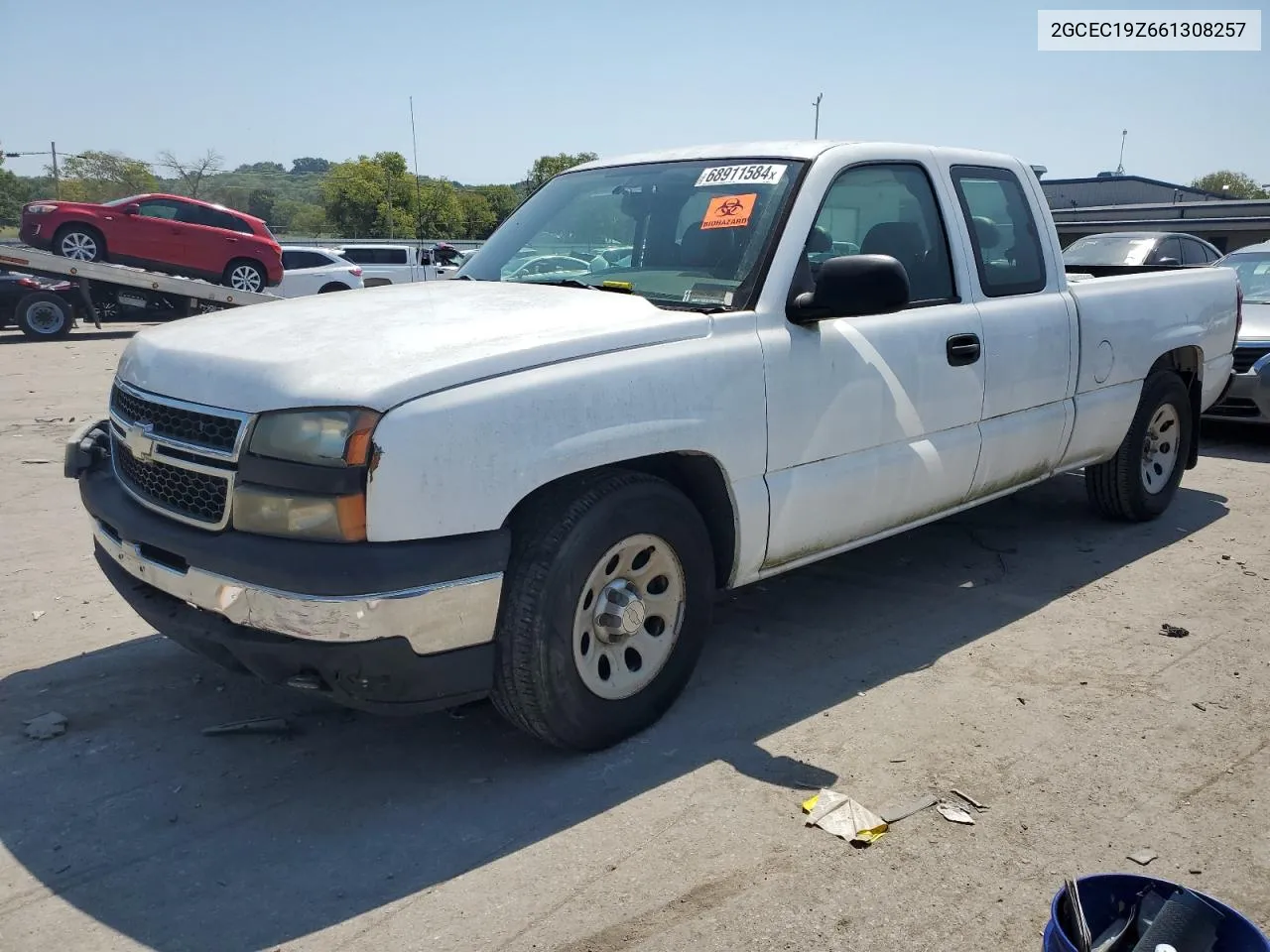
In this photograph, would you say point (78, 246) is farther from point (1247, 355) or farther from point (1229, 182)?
point (1229, 182)

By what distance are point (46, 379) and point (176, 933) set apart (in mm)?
11869

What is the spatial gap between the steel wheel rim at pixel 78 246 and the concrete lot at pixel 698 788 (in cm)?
1547

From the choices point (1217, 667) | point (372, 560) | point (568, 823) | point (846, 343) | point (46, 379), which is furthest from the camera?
point (46, 379)

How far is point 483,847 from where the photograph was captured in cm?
299

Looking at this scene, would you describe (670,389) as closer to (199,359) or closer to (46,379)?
(199,359)

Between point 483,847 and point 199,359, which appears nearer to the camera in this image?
point 483,847

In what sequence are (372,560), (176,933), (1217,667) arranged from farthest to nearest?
(1217,667) < (372,560) < (176,933)

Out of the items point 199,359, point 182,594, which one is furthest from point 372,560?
point 199,359

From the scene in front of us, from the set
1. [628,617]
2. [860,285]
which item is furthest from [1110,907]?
[860,285]

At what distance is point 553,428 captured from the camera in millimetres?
3119

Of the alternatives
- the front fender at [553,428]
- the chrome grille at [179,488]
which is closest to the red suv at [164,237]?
the chrome grille at [179,488]

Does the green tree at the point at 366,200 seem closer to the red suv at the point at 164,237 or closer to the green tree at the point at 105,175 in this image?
the green tree at the point at 105,175

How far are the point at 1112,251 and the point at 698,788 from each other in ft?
43.6

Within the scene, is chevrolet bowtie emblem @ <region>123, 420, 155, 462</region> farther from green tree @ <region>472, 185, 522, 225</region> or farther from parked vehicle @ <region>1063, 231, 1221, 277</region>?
green tree @ <region>472, 185, 522, 225</region>
